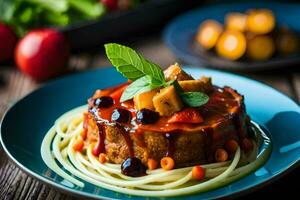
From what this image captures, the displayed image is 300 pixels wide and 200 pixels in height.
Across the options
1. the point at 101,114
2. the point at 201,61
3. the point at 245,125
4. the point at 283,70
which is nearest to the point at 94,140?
the point at 101,114

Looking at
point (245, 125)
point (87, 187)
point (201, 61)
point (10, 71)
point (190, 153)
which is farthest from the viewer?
point (10, 71)

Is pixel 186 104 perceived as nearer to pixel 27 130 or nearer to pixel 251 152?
pixel 251 152

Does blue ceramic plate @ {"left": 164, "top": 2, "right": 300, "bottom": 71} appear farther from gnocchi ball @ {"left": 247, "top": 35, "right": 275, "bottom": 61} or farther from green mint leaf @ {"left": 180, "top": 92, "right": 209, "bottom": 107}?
green mint leaf @ {"left": 180, "top": 92, "right": 209, "bottom": 107}

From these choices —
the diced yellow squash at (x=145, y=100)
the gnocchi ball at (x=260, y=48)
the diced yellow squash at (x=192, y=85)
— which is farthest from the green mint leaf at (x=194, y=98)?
the gnocchi ball at (x=260, y=48)

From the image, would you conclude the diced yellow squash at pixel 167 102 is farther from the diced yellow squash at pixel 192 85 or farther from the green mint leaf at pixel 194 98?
the diced yellow squash at pixel 192 85

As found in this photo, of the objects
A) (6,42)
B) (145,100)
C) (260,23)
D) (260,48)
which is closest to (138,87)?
(145,100)

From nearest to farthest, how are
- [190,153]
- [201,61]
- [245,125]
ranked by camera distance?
1. [190,153]
2. [245,125]
3. [201,61]

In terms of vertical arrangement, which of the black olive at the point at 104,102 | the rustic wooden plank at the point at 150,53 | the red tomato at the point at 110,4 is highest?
the black olive at the point at 104,102
